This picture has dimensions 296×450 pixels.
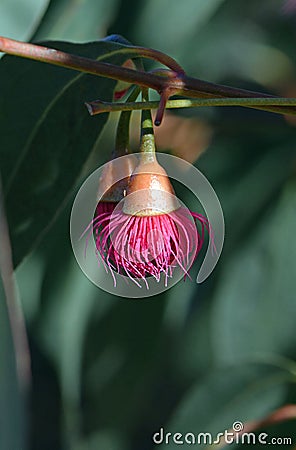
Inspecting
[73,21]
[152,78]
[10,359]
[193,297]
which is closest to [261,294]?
[193,297]

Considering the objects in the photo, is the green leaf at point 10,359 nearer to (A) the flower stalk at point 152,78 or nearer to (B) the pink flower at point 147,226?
(B) the pink flower at point 147,226

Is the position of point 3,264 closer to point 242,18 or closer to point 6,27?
point 6,27

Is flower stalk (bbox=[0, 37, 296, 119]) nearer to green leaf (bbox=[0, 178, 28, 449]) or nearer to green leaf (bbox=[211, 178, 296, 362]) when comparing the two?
green leaf (bbox=[0, 178, 28, 449])

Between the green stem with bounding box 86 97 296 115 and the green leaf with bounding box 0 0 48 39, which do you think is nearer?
the green stem with bounding box 86 97 296 115

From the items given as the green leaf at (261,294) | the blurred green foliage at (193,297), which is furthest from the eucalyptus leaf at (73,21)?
the green leaf at (261,294)

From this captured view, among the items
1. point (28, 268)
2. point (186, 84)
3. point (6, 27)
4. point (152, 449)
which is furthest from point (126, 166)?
point (152, 449)

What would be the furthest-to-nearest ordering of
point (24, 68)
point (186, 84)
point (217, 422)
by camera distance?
point (217, 422)
point (24, 68)
point (186, 84)
